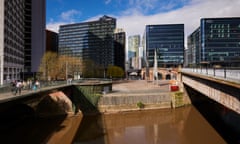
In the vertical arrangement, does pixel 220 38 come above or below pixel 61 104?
above

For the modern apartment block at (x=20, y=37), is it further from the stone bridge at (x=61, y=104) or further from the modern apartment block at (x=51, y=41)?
the modern apartment block at (x=51, y=41)

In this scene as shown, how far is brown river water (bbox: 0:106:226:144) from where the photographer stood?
23000 millimetres

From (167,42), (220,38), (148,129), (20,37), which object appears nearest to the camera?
(148,129)

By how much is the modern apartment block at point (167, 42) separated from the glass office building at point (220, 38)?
13.5 metres

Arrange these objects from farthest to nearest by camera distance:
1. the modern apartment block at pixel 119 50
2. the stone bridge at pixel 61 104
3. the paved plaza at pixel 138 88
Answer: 1. the modern apartment block at pixel 119 50
2. the paved plaza at pixel 138 88
3. the stone bridge at pixel 61 104

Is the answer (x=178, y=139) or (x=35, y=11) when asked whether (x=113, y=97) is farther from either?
(x=35, y=11)

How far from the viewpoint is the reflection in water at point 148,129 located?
23.2 m

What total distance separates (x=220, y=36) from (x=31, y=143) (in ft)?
367

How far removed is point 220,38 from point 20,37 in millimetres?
99514

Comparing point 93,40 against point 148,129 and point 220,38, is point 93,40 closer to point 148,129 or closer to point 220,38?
point 220,38

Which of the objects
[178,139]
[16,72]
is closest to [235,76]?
[178,139]

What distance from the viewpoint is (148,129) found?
2766 cm

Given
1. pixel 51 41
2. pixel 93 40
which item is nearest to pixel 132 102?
pixel 93 40

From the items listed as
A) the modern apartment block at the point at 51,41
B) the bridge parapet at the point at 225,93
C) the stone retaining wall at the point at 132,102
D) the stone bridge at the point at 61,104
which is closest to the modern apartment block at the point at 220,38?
the stone retaining wall at the point at 132,102
